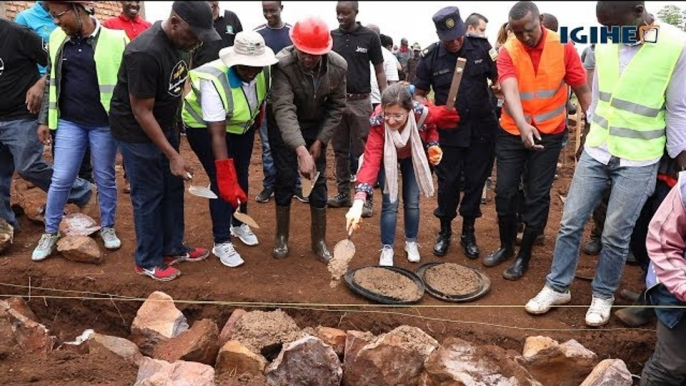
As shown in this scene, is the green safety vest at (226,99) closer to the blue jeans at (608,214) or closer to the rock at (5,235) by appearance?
the rock at (5,235)

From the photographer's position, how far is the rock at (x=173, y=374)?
2.79 meters

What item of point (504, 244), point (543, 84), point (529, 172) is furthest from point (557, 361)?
point (543, 84)

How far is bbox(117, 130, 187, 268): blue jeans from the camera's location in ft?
12.3

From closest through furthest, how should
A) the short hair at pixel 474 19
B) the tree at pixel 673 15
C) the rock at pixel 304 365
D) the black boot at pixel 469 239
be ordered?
the rock at pixel 304 365 → the black boot at pixel 469 239 → the tree at pixel 673 15 → the short hair at pixel 474 19

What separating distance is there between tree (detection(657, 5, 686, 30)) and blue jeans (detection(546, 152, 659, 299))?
6.63 ft

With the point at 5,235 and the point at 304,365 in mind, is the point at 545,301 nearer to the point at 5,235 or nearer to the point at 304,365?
the point at 304,365

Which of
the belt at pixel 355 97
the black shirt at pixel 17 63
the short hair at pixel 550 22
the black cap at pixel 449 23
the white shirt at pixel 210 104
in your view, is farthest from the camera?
the belt at pixel 355 97

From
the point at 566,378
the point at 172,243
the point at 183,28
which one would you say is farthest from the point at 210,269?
the point at 566,378

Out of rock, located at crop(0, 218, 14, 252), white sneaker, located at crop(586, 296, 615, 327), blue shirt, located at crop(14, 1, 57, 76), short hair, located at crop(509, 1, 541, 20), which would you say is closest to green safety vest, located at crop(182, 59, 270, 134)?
short hair, located at crop(509, 1, 541, 20)

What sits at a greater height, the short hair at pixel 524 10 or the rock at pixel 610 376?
the short hair at pixel 524 10

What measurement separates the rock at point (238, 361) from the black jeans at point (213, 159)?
45.2 inches

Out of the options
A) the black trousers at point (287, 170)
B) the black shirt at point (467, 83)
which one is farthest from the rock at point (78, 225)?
the black shirt at point (467, 83)

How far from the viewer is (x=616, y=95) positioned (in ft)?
10.5

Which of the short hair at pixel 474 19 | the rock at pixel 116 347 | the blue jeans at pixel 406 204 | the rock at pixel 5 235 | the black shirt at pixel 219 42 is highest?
the short hair at pixel 474 19
